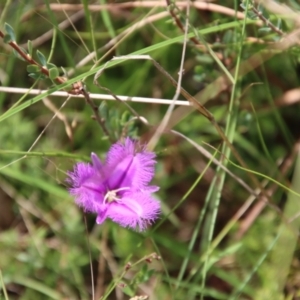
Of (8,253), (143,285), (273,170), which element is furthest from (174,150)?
(8,253)

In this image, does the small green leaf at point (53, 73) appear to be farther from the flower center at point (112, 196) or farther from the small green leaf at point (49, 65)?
the flower center at point (112, 196)

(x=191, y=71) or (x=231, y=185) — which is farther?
(x=191, y=71)

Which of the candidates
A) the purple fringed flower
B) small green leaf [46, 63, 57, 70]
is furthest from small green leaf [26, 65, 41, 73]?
the purple fringed flower

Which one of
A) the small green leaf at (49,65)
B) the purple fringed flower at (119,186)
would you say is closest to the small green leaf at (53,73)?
the small green leaf at (49,65)

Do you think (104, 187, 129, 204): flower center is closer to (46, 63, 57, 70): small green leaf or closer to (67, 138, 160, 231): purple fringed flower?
(67, 138, 160, 231): purple fringed flower

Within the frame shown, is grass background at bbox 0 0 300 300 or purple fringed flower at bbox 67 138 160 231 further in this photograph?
grass background at bbox 0 0 300 300

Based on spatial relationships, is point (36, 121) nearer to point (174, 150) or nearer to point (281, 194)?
point (174, 150)
